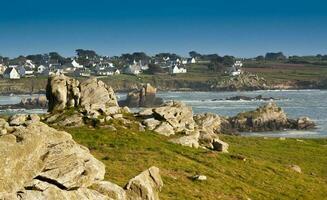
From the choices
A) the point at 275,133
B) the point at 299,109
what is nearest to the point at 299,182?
the point at 275,133

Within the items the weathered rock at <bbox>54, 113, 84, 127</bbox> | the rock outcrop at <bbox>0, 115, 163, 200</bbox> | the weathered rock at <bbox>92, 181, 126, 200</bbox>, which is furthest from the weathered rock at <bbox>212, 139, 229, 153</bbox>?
the weathered rock at <bbox>92, 181, 126, 200</bbox>

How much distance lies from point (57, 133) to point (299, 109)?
12562 centimetres

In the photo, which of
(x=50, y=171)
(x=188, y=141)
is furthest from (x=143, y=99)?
(x=50, y=171)

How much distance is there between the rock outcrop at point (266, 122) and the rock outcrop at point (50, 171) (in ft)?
274

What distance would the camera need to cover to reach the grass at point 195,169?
33781 millimetres

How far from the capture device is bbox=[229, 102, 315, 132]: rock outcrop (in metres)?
106

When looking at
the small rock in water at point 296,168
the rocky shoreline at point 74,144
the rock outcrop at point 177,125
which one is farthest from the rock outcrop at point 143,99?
the small rock in water at point 296,168

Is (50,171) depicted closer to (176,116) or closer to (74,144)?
(74,144)

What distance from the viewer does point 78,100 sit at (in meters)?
57.2

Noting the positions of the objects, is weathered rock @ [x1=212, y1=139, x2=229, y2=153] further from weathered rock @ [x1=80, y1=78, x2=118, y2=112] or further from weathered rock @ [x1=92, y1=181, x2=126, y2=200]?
weathered rock @ [x1=92, y1=181, x2=126, y2=200]

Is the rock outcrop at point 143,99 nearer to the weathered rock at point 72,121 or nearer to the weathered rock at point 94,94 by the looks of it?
the weathered rock at point 94,94

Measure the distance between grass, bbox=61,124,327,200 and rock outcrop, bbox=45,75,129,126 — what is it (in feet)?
13.0

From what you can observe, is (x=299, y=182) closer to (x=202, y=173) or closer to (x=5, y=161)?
(x=202, y=173)

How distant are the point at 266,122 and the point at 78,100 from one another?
5836 cm
